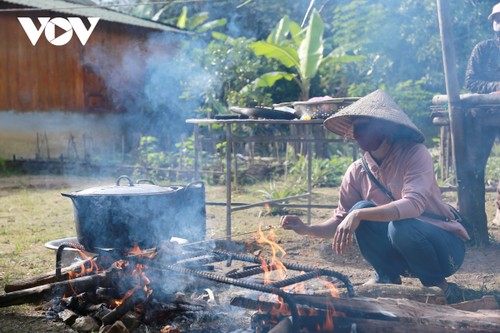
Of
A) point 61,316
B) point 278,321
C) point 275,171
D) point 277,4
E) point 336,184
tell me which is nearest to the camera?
point 278,321

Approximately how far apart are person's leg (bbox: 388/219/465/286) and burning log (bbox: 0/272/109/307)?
1.82 meters

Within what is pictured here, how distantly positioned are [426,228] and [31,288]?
2.54 m

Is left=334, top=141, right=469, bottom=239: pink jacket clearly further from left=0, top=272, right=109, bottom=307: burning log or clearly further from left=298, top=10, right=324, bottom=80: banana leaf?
left=298, top=10, right=324, bottom=80: banana leaf

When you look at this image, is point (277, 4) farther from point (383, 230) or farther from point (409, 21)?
point (383, 230)

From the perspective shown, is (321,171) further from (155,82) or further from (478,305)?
(478,305)

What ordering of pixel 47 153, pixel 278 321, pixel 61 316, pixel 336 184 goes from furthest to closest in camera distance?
pixel 47 153
pixel 336 184
pixel 61 316
pixel 278 321

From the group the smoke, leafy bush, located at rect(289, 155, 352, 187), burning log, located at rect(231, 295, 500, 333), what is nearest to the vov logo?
the smoke

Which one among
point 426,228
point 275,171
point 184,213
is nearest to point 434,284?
point 426,228

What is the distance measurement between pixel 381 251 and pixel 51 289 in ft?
7.01

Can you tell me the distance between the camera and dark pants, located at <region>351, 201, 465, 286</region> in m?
3.57

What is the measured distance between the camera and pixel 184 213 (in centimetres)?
449

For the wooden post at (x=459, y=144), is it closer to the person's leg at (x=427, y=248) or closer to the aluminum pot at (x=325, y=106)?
the aluminum pot at (x=325, y=106)

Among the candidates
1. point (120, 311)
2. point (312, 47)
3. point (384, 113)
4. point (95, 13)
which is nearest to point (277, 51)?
point (312, 47)

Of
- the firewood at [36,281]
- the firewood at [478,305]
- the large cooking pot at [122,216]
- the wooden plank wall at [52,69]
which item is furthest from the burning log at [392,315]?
the wooden plank wall at [52,69]
